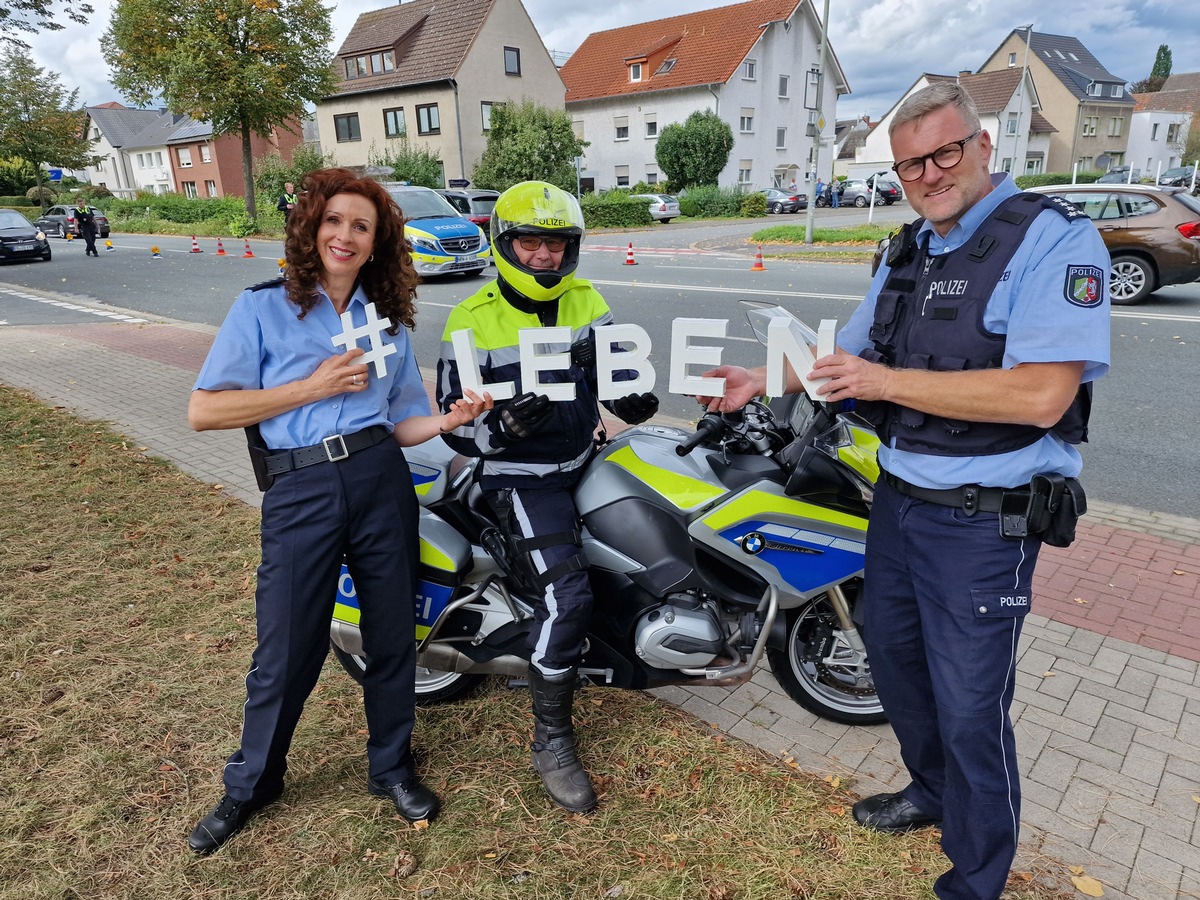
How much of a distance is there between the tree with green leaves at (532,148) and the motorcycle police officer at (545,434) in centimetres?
3243

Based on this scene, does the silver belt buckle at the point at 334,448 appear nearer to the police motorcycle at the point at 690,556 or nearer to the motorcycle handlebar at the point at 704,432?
the police motorcycle at the point at 690,556

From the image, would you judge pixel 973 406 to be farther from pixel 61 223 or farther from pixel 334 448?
pixel 61 223

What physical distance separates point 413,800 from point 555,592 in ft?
2.83

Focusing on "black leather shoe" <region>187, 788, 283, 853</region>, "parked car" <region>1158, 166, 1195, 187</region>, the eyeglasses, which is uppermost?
"parked car" <region>1158, 166, 1195, 187</region>

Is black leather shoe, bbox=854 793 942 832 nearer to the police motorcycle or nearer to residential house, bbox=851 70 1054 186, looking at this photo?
the police motorcycle

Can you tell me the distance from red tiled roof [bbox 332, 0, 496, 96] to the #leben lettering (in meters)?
40.9

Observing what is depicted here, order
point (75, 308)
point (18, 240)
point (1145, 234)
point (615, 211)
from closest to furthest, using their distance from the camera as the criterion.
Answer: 1. point (1145, 234)
2. point (75, 308)
3. point (18, 240)
4. point (615, 211)

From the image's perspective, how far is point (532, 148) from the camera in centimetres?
3359

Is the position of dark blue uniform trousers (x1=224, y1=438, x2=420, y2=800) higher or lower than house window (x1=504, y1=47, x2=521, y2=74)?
lower

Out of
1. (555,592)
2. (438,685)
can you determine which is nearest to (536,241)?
(555,592)

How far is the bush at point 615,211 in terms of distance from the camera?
31.8 metres

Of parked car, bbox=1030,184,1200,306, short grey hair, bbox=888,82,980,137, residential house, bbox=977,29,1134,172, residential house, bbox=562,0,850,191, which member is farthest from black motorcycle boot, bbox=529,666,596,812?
residential house, bbox=977,29,1134,172

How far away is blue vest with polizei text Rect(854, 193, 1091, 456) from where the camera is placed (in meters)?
1.95

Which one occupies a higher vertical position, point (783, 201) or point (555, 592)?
point (783, 201)
